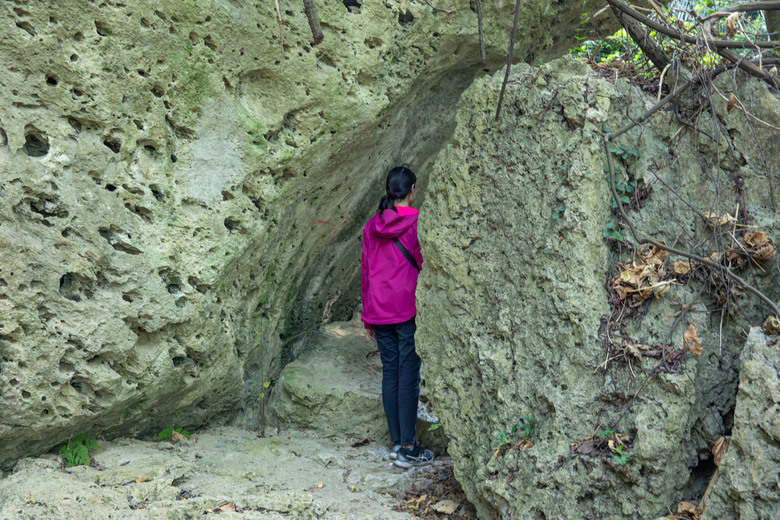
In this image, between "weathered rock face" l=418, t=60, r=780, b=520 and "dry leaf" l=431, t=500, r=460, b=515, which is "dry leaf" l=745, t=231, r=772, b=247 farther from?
"dry leaf" l=431, t=500, r=460, b=515

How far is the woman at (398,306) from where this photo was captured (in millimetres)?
4266

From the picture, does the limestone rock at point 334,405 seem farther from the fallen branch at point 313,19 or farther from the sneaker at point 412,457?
the fallen branch at point 313,19

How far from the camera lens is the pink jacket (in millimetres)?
4262

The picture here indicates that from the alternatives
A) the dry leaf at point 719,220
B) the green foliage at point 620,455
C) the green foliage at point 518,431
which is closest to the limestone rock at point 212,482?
the green foliage at point 518,431

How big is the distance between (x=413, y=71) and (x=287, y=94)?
1.04m

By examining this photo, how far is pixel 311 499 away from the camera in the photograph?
338 cm

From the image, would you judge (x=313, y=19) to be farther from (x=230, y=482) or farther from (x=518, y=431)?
(x=230, y=482)

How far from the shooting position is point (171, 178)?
12.4ft

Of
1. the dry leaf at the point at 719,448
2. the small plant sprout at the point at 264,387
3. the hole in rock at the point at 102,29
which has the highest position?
the hole in rock at the point at 102,29

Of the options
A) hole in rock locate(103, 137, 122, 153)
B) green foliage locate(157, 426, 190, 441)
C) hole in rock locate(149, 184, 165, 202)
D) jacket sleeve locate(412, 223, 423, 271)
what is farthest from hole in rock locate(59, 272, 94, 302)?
jacket sleeve locate(412, 223, 423, 271)

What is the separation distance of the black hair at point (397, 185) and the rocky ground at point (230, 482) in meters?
1.75

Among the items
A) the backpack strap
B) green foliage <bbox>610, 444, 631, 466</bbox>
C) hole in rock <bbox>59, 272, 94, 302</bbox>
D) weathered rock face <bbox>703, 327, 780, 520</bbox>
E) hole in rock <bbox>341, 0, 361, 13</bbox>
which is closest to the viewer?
weathered rock face <bbox>703, 327, 780, 520</bbox>

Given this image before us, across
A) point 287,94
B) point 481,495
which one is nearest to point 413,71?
point 287,94

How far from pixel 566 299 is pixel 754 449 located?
3.58 feet
